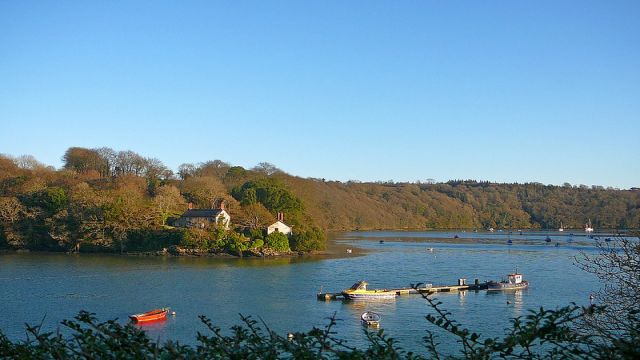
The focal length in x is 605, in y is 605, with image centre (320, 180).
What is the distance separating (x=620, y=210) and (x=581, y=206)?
13.3 m

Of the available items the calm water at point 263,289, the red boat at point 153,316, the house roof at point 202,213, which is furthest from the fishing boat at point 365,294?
the house roof at point 202,213

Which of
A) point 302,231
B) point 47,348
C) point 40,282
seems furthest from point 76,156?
point 47,348

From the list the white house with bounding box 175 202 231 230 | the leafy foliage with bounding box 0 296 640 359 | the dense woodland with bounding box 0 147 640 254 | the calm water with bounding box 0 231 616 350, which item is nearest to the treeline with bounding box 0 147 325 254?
the dense woodland with bounding box 0 147 640 254

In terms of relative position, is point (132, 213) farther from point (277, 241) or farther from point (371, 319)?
point (371, 319)

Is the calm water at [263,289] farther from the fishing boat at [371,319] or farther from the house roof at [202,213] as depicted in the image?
the house roof at [202,213]

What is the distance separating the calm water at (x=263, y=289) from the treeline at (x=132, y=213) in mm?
3652

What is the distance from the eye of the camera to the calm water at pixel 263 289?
884 inches

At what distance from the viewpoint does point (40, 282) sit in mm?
31328

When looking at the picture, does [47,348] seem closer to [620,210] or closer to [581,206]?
[620,210]

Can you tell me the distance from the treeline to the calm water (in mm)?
3652

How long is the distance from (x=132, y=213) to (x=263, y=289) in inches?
948

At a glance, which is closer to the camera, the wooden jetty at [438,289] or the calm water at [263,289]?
the calm water at [263,289]

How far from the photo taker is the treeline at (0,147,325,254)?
163 ft

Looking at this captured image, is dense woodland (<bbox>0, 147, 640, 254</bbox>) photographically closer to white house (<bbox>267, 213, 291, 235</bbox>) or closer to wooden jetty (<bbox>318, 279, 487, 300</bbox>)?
white house (<bbox>267, 213, 291, 235</bbox>)
